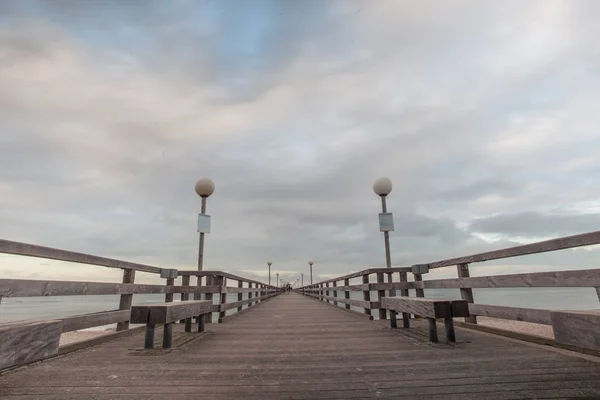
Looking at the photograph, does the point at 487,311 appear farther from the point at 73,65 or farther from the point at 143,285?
the point at 73,65

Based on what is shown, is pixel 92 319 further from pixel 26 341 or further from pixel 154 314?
pixel 26 341

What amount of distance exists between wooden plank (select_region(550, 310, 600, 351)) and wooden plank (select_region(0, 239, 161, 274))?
4228 mm

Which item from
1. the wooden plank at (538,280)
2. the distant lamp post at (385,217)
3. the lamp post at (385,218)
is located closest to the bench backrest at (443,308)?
the wooden plank at (538,280)

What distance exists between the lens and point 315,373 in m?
2.58

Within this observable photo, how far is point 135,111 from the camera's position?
905cm

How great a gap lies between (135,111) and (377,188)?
289 inches

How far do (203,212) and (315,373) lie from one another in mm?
6093

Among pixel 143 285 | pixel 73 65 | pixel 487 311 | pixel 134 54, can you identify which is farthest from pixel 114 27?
pixel 487 311

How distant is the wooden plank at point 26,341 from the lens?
1.36 meters

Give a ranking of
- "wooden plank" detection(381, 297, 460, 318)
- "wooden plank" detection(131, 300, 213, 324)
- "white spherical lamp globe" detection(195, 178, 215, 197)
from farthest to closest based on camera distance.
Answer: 1. "white spherical lamp globe" detection(195, 178, 215, 197)
2. "wooden plank" detection(381, 297, 460, 318)
3. "wooden plank" detection(131, 300, 213, 324)

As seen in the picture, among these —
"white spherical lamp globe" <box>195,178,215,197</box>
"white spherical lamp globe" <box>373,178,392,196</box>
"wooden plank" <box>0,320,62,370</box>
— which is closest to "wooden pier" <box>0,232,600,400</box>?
→ "wooden plank" <box>0,320,62,370</box>

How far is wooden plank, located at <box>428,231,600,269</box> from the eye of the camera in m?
2.99

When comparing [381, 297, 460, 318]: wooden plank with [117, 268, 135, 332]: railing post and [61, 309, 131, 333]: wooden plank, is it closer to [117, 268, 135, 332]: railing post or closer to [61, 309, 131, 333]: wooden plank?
[61, 309, 131, 333]: wooden plank

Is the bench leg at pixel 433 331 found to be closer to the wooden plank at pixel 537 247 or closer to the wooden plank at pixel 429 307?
the wooden plank at pixel 429 307
